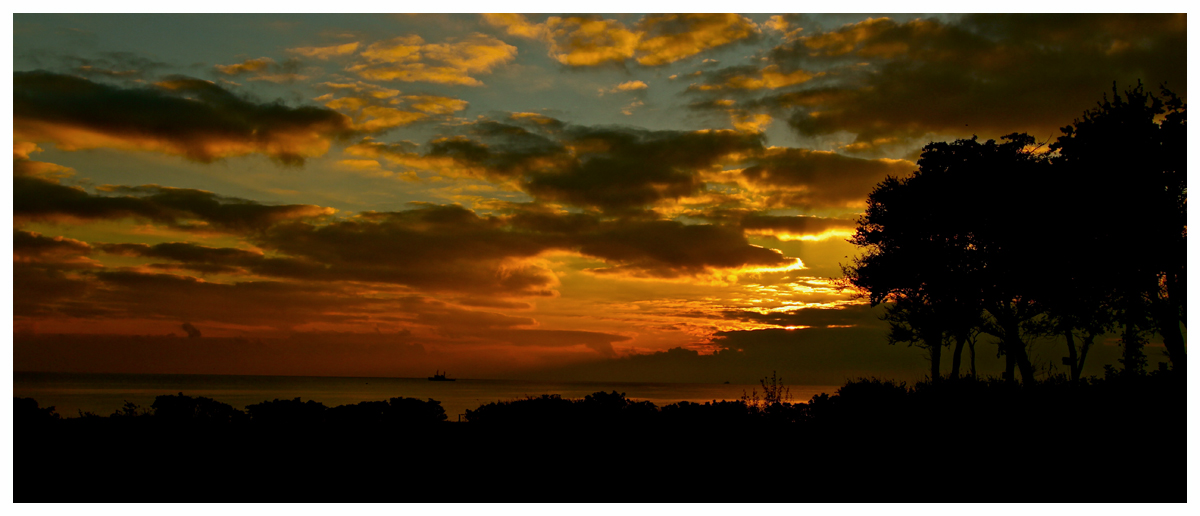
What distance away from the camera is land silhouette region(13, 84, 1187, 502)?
1093 centimetres

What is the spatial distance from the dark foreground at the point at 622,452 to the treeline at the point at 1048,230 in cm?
615

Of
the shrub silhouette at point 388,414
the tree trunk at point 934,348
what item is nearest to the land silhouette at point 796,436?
the shrub silhouette at point 388,414

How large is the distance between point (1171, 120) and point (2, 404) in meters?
29.2

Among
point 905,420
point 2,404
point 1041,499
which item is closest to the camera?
point 1041,499

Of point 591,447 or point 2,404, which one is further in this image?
point 591,447

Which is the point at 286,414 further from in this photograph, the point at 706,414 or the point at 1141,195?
the point at 1141,195

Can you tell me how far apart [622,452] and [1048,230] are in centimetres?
1738

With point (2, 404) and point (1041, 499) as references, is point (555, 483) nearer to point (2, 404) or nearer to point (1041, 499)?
point (1041, 499)

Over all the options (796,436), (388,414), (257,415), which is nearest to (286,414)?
(257,415)

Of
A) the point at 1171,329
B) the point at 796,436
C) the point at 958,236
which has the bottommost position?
the point at 796,436

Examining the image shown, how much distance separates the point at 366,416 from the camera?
47.8 ft

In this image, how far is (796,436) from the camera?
563 inches

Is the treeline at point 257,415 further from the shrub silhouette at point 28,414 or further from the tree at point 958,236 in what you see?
the tree at point 958,236

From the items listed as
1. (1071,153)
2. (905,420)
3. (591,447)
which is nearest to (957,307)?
(1071,153)
